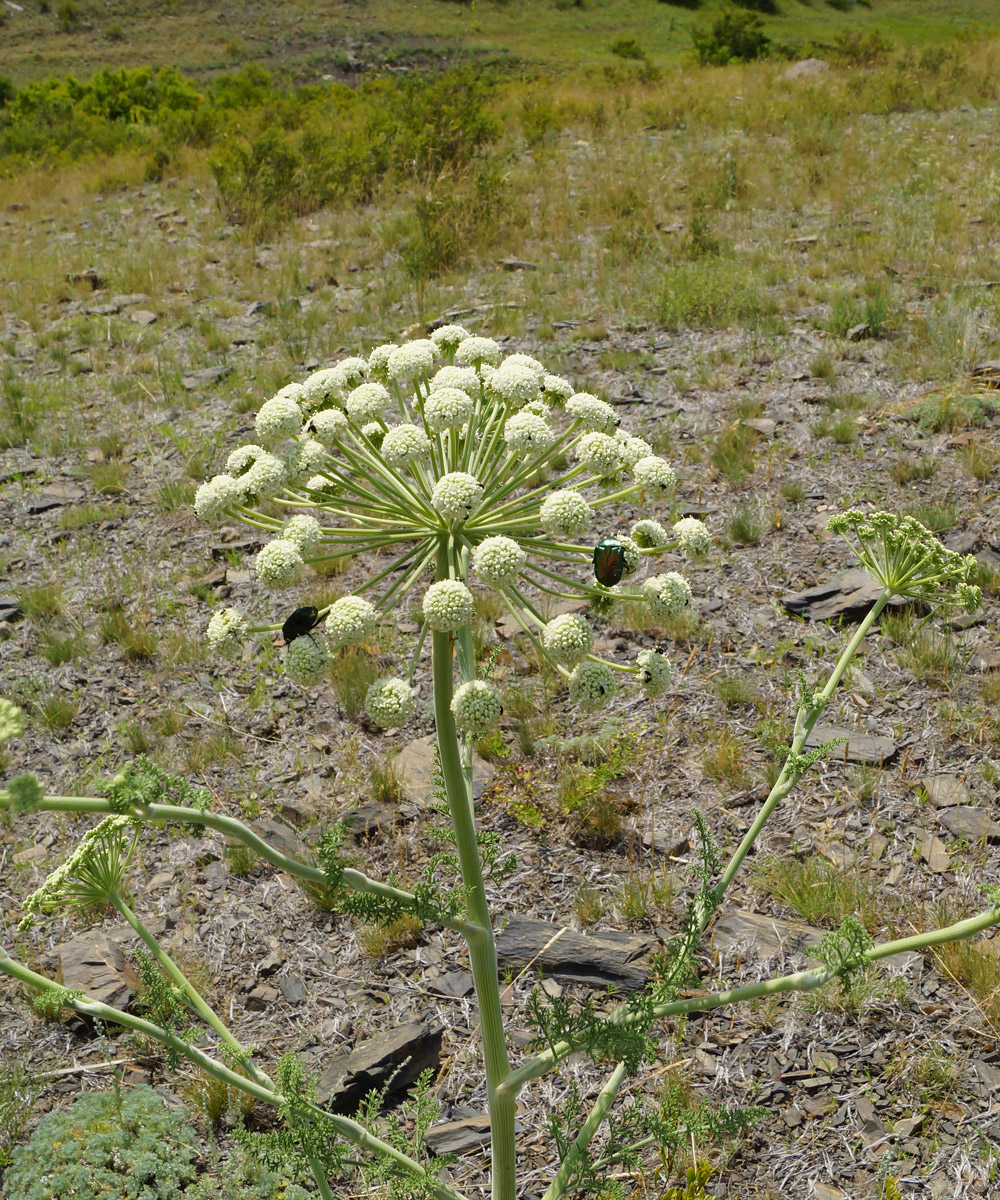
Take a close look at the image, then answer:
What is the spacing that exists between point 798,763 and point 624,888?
2.16 metres

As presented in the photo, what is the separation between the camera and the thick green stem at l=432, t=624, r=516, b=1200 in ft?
6.89

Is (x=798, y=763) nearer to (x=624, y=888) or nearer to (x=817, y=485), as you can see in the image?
(x=624, y=888)

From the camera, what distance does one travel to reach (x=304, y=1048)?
12.2 feet

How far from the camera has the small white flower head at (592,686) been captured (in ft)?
6.69

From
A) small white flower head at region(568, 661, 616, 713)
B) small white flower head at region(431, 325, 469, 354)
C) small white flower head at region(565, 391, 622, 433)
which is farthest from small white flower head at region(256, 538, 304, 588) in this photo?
small white flower head at region(431, 325, 469, 354)

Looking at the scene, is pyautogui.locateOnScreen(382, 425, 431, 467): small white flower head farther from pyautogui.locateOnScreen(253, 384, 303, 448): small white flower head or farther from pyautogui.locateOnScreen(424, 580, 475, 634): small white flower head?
pyautogui.locateOnScreen(424, 580, 475, 634): small white flower head

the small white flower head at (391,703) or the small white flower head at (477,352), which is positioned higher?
the small white flower head at (477,352)

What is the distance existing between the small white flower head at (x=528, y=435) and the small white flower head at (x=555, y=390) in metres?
0.25

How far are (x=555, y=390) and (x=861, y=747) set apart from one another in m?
3.26

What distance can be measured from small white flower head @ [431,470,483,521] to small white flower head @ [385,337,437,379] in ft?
1.82

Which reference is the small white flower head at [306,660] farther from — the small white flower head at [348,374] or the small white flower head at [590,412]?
the small white flower head at [590,412]

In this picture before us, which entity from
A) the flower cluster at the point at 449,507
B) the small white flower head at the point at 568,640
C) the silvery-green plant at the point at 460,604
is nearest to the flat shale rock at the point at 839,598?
the silvery-green plant at the point at 460,604

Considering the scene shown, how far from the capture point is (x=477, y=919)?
7.29ft

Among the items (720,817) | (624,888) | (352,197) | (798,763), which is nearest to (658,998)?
(798,763)
